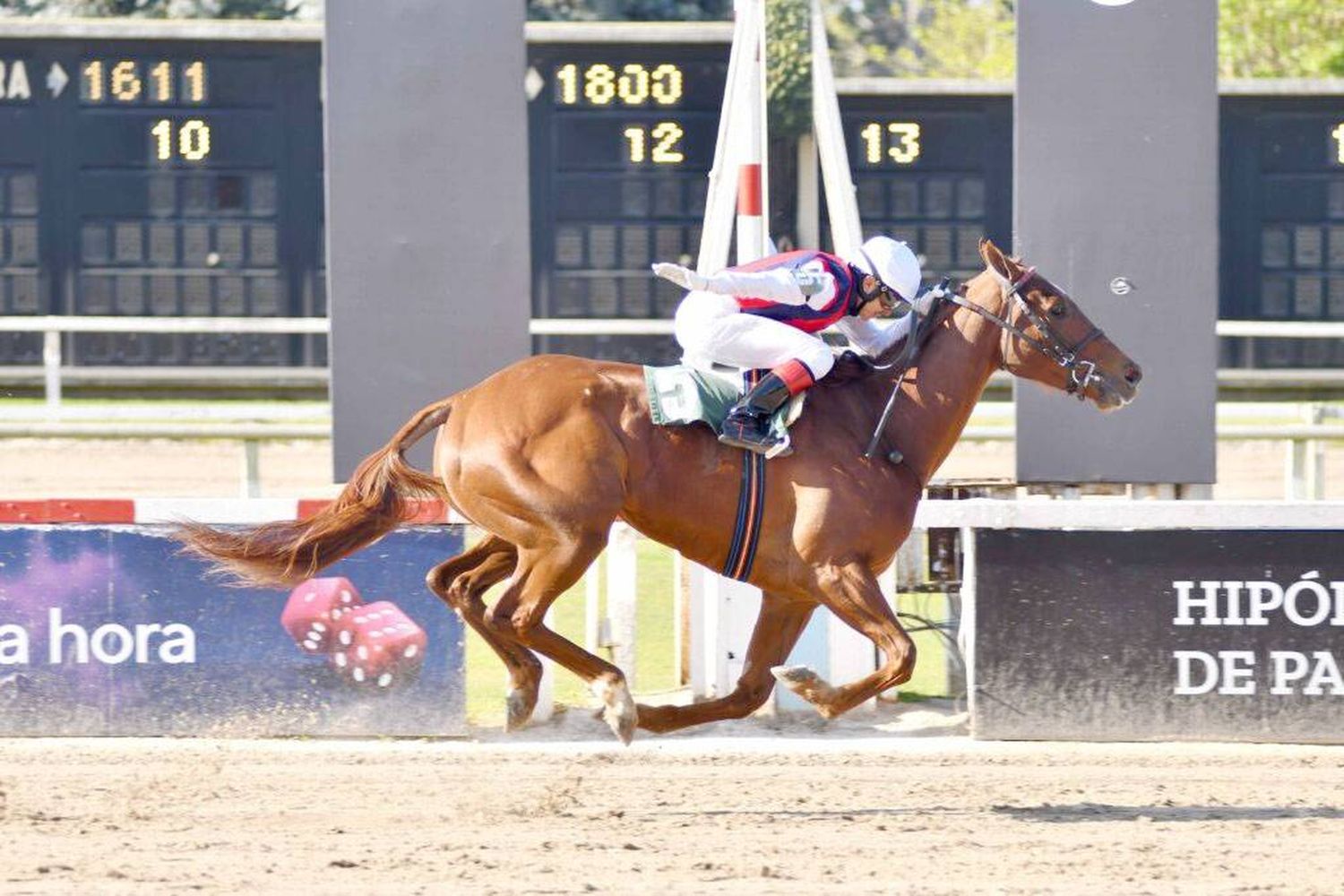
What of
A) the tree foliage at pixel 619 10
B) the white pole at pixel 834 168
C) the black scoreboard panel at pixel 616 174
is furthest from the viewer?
the tree foliage at pixel 619 10

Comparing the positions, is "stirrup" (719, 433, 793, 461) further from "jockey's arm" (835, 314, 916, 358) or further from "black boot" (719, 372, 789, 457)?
"jockey's arm" (835, 314, 916, 358)

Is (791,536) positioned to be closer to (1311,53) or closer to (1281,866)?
(1281,866)

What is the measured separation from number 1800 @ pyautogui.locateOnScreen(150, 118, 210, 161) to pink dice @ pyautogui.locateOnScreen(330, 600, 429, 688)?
7316 millimetres

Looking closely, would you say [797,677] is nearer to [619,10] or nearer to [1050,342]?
[1050,342]

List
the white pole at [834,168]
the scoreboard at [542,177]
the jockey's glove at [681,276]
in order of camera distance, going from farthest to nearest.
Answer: the scoreboard at [542,177] → the white pole at [834,168] → the jockey's glove at [681,276]

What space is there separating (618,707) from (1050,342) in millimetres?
1796

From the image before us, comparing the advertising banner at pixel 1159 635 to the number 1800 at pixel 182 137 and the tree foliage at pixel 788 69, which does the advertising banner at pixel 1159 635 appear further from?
the number 1800 at pixel 182 137

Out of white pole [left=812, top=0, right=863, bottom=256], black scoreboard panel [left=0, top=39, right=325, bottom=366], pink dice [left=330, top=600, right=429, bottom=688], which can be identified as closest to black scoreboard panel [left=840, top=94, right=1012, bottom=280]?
black scoreboard panel [left=0, top=39, right=325, bottom=366]

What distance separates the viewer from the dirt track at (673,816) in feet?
18.2

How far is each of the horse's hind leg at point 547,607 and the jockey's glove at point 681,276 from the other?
31.7 inches

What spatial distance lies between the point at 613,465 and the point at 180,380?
342 inches

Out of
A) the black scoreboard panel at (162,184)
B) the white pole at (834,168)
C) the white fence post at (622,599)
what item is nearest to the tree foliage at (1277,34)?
the black scoreboard panel at (162,184)

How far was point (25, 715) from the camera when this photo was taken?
7641mm

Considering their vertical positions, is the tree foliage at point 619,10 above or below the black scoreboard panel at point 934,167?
above
